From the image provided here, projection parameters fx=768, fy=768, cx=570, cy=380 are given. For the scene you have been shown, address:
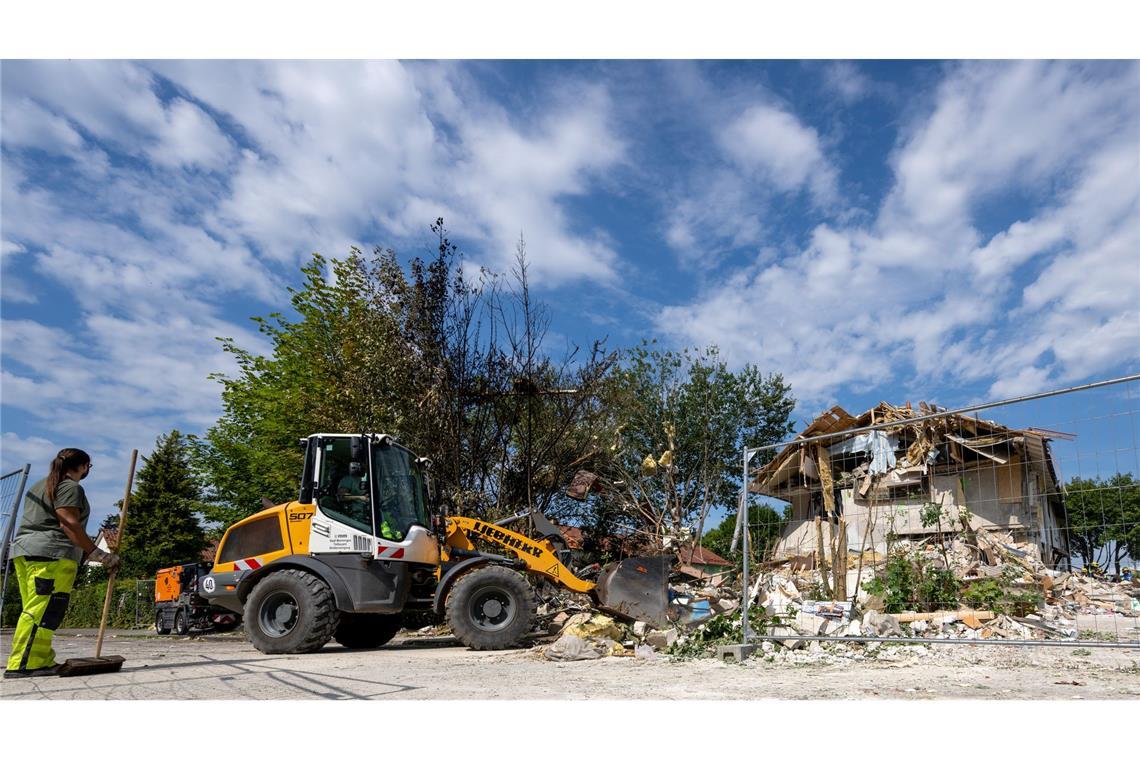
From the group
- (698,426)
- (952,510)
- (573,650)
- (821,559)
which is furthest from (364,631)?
(698,426)

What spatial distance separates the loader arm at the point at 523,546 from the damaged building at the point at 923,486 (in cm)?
293

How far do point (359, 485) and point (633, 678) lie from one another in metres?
4.96

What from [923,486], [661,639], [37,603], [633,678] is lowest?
[633,678]

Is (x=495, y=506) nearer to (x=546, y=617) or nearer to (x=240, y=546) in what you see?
(x=546, y=617)

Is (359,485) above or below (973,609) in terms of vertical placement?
above

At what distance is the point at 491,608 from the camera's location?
10.1 m

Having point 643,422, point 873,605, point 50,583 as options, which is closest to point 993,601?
point 873,605

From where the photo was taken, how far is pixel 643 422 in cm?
3133

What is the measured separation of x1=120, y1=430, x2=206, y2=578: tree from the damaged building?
28.8 metres

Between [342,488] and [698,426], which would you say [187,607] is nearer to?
[342,488]

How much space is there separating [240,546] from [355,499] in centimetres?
192

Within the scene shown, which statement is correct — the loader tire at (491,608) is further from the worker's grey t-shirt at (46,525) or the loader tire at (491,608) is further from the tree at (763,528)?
the worker's grey t-shirt at (46,525)

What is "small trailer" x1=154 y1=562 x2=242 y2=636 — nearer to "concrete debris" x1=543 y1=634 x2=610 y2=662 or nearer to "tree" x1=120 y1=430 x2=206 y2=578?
"concrete debris" x1=543 y1=634 x2=610 y2=662

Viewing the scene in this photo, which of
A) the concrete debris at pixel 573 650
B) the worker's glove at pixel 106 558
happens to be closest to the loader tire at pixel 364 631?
the concrete debris at pixel 573 650
